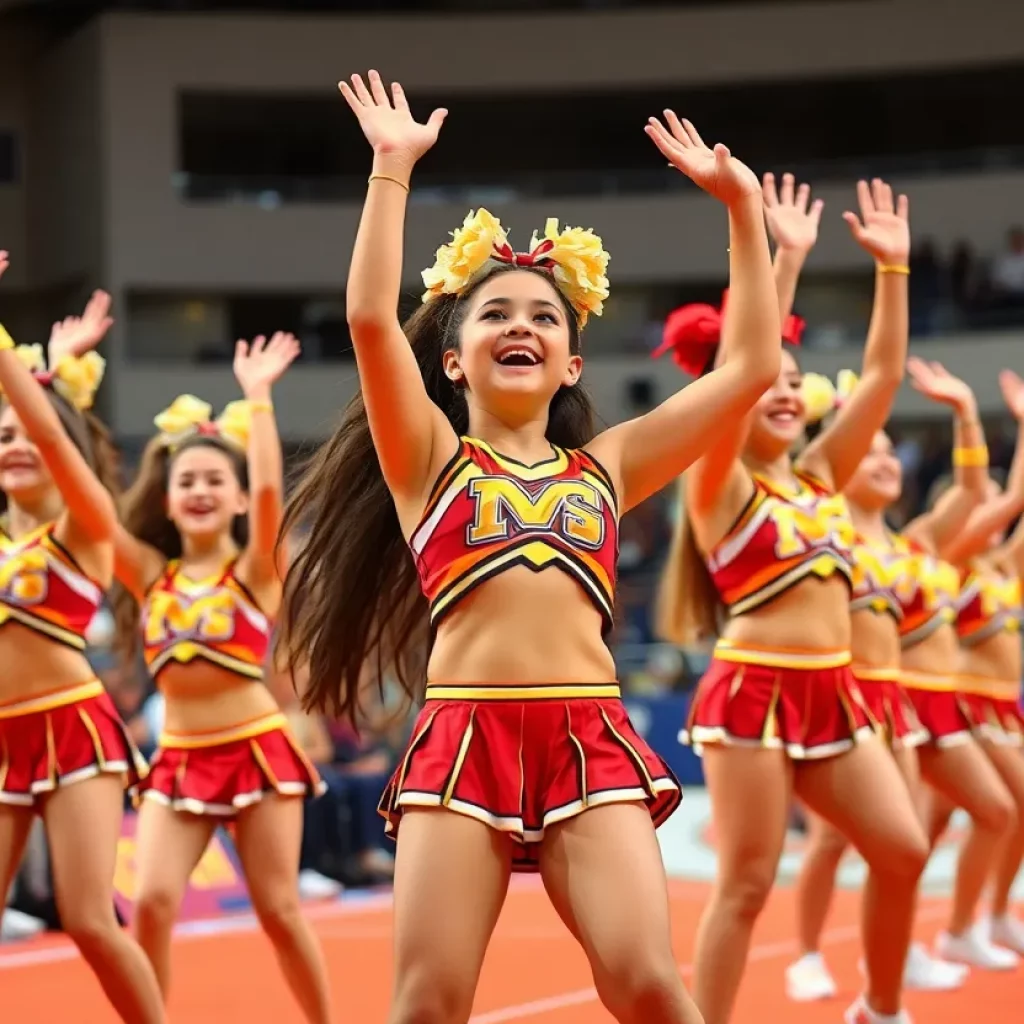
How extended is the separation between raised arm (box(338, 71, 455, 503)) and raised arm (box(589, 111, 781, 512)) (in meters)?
0.39

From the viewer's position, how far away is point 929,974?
5930mm

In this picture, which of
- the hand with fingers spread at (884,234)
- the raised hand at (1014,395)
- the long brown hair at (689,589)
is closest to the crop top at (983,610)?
the raised hand at (1014,395)

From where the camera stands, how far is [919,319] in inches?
684

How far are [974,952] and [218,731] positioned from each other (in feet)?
10.0

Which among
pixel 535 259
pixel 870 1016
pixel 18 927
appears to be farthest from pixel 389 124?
pixel 18 927

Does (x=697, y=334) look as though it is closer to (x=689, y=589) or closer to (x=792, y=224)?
(x=792, y=224)

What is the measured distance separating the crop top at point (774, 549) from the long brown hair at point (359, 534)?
112cm

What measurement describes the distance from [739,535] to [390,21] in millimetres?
15557

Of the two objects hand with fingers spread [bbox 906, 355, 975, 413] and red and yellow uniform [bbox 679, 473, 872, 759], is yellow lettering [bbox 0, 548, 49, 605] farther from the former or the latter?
hand with fingers spread [bbox 906, 355, 975, 413]

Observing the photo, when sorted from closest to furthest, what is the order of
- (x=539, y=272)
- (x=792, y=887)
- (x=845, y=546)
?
1. (x=539, y=272)
2. (x=845, y=546)
3. (x=792, y=887)

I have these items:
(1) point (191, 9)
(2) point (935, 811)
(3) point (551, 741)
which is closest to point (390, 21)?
(1) point (191, 9)

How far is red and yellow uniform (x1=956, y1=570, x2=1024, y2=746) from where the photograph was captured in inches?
264

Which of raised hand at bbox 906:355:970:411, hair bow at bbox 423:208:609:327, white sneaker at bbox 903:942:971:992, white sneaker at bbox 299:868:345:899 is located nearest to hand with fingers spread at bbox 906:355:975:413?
raised hand at bbox 906:355:970:411

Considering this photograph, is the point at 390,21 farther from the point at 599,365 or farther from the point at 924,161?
the point at 924,161
